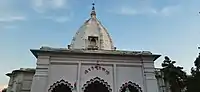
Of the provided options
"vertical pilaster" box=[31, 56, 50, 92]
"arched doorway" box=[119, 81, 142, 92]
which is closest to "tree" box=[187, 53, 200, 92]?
"arched doorway" box=[119, 81, 142, 92]

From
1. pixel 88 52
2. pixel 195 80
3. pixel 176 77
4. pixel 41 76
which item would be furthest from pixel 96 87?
pixel 195 80

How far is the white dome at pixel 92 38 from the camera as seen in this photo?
21391 millimetres

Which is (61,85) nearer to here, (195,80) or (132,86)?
(132,86)

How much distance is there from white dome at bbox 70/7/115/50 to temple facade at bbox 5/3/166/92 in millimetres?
3579

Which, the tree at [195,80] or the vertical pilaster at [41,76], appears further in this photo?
the vertical pilaster at [41,76]

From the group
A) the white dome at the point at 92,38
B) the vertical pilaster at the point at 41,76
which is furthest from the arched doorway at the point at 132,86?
the vertical pilaster at the point at 41,76

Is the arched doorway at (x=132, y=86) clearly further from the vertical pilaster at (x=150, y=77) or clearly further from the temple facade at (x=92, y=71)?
the vertical pilaster at (x=150, y=77)

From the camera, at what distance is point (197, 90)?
46.2ft

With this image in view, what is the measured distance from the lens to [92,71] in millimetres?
16875

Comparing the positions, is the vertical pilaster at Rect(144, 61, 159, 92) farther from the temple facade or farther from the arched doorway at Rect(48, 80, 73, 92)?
the arched doorway at Rect(48, 80, 73, 92)

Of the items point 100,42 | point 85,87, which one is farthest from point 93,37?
point 85,87

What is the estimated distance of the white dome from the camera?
2139 cm

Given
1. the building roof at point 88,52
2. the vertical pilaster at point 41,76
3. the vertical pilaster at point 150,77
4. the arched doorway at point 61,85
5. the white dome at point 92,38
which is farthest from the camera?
the white dome at point 92,38

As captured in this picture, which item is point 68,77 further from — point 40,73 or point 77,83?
point 40,73
